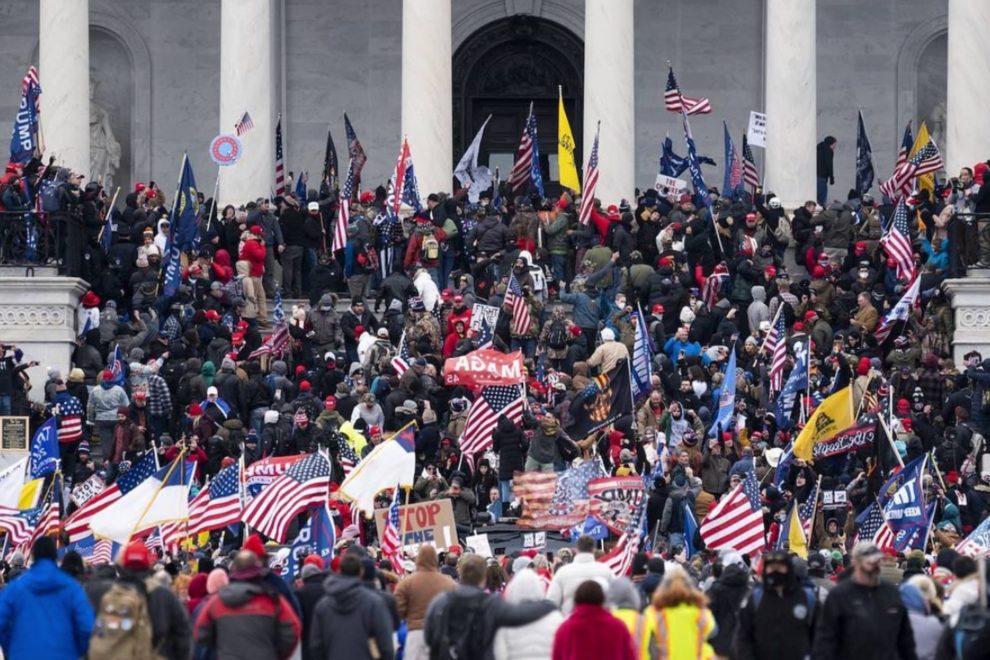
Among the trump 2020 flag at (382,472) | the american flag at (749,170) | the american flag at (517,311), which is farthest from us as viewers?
the american flag at (749,170)

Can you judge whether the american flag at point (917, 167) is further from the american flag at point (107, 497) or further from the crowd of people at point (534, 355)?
the american flag at point (107, 497)

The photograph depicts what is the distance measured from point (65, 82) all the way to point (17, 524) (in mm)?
19281

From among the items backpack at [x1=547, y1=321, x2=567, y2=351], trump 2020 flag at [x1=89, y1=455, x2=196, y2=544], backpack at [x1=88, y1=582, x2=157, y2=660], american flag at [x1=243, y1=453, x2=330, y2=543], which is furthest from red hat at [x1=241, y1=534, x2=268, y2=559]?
backpack at [x1=547, y1=321, x2=567, y2=351]

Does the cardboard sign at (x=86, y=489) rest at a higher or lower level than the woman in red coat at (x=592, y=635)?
higher

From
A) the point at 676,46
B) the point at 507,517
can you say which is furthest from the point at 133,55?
the point at 507,517

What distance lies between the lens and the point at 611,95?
55.8 meters

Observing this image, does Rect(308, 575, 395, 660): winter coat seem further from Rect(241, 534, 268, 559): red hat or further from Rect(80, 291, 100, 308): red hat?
Rect(80, 291, 100, 308): red hat

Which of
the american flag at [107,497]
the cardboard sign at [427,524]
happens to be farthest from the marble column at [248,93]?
the cardboard sign at [427,524]

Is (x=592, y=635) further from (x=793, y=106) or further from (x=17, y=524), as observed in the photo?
(x=793, y=106)

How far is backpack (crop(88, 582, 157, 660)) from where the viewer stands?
25.0 m

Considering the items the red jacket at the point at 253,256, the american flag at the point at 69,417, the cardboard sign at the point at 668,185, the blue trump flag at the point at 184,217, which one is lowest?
the american flag at the point at 69,417

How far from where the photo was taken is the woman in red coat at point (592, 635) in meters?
24.7

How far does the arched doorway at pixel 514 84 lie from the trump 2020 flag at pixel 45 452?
77.8ft

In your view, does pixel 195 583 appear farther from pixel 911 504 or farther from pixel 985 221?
pixel 985 221
